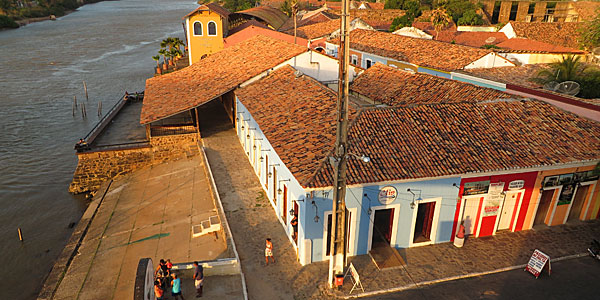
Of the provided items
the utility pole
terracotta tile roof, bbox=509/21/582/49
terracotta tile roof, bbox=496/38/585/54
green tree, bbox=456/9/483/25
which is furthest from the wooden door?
green tree, bbox=456/9/483/25

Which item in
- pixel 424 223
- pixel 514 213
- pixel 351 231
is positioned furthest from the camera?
pixel 514 213

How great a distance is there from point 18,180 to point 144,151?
886 centimetres

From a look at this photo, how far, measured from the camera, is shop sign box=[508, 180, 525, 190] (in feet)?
50.3

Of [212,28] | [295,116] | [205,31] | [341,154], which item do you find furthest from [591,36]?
[341,154]

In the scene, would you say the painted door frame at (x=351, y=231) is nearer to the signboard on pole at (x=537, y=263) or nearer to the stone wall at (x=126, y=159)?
the signboard on pole at (x=537, y=263)

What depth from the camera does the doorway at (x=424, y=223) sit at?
15.1m

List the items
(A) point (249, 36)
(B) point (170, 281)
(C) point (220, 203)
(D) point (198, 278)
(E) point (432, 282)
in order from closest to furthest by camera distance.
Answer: (D) point (198, 278)
(B) point (170, 281)
(E) point (432, 282)
(C) point (220, 203)
(A) point (249, 36)

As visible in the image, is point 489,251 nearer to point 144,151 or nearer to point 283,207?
point 283,207

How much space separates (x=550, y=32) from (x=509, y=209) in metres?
39.3

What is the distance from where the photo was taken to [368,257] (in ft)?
48.0

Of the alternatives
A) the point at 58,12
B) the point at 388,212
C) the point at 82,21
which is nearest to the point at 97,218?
the point at 388,212

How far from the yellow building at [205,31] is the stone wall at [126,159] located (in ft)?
57.3

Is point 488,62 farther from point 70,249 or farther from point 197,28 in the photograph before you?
point 70,249

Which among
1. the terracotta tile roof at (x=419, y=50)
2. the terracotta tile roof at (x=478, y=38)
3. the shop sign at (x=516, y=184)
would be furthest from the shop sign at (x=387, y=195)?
the terracotta tile roof at (x=478, y=38)
